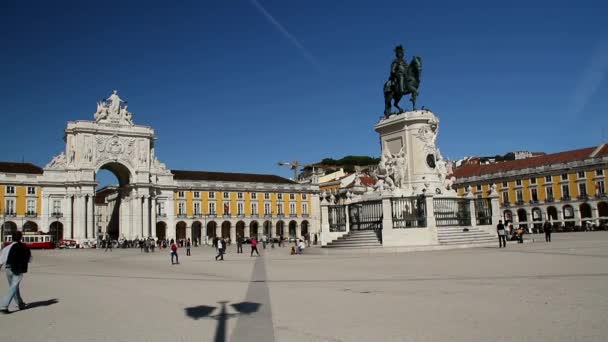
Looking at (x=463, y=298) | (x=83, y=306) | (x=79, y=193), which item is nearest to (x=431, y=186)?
(x=463, y=298)

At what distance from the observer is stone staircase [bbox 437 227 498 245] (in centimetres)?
2270

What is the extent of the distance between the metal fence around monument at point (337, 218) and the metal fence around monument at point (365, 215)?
0.74 metres

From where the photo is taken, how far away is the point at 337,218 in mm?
27750

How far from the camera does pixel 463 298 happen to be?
8062 millimetres

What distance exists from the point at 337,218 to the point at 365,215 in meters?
3.07

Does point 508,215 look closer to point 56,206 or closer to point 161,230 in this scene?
point 161,230

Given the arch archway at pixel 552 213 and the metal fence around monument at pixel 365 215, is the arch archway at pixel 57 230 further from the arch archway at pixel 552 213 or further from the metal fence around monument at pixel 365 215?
the arch archway at pixel 552 213

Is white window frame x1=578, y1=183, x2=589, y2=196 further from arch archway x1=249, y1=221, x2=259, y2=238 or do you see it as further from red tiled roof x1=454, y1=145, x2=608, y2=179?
arch archway x1=249, y1=221, x2=259, y2=238

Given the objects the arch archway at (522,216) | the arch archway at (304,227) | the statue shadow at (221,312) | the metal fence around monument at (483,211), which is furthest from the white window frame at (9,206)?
the statue shadow at (221,312)

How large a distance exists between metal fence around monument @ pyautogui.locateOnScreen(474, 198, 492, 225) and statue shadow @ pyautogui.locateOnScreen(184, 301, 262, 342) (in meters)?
20.2

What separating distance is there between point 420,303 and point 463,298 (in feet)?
2.53

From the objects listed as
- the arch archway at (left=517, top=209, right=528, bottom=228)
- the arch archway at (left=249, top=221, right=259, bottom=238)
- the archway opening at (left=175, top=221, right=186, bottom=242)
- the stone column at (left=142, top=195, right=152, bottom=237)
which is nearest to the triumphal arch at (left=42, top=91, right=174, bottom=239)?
the stone column at (left=142, top=195, right=152, bottom=237)

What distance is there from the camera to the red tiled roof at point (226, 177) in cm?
8447

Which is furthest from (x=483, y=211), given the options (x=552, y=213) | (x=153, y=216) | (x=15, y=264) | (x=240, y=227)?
(x=240, y=227)
